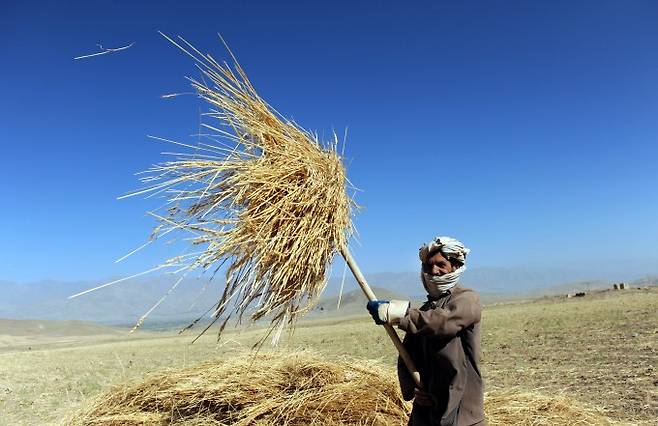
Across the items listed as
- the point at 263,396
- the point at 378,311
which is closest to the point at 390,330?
the point at 378,311

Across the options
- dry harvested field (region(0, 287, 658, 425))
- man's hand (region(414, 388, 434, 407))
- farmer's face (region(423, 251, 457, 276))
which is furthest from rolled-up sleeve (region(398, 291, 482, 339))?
dry harvested field (region(0, 287, 658, 425))

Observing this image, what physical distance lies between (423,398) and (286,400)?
4.58ft

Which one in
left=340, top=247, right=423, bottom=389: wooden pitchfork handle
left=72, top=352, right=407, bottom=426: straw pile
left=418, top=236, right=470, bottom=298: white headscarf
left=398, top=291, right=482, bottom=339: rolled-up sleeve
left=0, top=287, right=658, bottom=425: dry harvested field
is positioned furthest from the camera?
left=0, top=287, right=658, bottom=425: dry harvested field

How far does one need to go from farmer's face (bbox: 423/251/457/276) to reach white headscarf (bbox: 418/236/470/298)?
0.6 inches

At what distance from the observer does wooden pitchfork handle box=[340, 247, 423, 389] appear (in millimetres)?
2449

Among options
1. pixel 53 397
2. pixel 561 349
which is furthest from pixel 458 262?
pixel 561 349

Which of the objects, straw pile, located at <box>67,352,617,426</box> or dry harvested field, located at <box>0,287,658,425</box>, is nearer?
straw pile, located at <box>67,352,617,426</box>

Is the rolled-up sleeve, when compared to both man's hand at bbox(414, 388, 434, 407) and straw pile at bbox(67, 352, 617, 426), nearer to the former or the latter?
man's hand at bbox(414, 388, 434, 407)

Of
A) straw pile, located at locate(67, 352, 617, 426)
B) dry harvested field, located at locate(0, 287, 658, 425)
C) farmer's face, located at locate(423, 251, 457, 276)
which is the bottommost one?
dry harvested field, located at locate(0, 287, 658, 425)

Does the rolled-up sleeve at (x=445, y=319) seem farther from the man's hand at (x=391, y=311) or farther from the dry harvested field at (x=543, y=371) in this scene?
the dry harvested field at (x=543, y=371)

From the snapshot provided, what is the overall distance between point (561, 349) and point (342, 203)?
28.1 feet

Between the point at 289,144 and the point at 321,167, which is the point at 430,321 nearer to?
the point at 321,167

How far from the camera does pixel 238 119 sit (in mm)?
2766

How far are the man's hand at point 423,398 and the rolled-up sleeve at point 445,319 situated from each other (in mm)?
342
